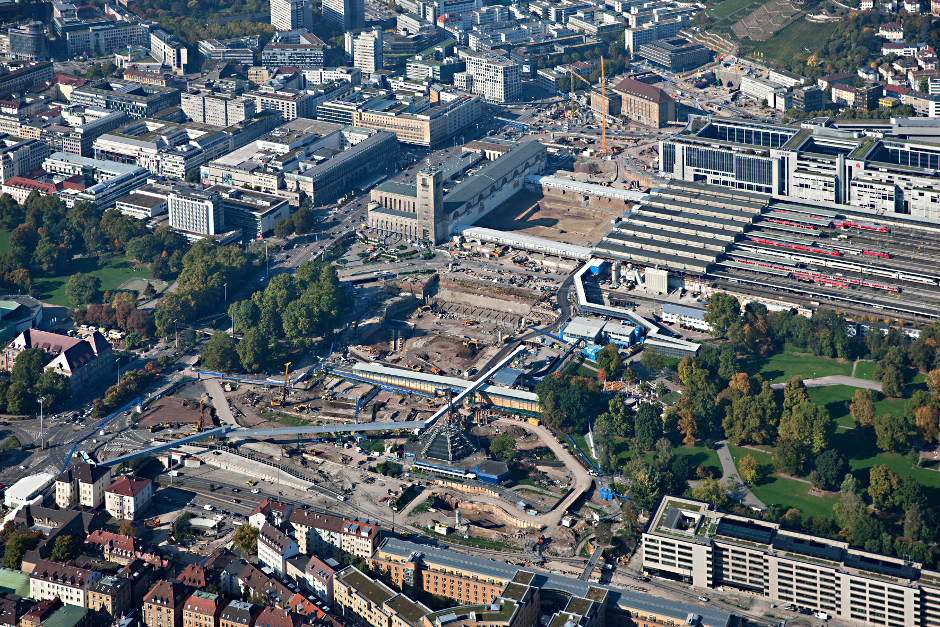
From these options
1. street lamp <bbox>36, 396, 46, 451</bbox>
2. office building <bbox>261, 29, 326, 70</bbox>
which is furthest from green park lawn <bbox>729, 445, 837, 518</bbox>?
office building <bbox>261, 29, 326, 70</bbox>

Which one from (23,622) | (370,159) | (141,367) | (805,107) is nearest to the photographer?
(23,622)

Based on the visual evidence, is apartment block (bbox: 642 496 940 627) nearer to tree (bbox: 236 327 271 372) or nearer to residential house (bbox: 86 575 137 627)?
residential house (bbox: 86 575 137 627)

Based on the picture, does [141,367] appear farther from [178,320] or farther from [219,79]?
[219,79]

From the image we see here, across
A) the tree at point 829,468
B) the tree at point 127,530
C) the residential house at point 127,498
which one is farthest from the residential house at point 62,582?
the tree at point 829,468

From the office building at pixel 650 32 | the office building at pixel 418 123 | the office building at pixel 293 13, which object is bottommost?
the office building at pixel 418 123

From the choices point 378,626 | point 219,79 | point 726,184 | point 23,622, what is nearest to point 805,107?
point 726,184

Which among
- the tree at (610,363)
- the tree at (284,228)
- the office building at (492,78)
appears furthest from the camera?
the office building at (492,78)

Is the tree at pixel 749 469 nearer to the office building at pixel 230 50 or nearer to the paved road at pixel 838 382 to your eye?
the paved road at pixel 838 382
